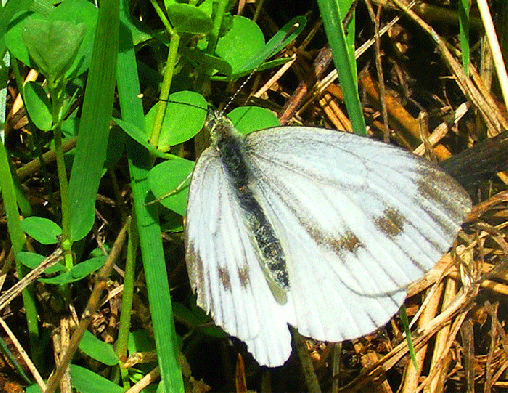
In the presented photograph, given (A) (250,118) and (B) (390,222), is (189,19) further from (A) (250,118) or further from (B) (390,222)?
(B) (390,222)

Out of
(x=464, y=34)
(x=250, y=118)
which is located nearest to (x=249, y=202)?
(x=250, y=118)

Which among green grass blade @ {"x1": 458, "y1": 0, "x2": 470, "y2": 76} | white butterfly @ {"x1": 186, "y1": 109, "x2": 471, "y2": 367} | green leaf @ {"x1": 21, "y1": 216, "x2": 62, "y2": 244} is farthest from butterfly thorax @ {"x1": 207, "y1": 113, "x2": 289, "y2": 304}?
green grass blade @ {"x1": 458, "y1": 0, "x2": 470, "y2": 76}

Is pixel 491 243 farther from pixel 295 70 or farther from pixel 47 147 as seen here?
pixel 47 147

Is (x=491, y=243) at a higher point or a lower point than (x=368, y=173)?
lower

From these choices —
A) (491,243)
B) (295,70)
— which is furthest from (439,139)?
(295,70)

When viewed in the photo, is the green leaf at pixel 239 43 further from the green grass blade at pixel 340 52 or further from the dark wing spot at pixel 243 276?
the dark wing spot at pixel 243 276

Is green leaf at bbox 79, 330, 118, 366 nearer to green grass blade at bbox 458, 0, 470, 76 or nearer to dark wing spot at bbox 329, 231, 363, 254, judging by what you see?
dark wing spot at bbox 329, 231, 363, 254
